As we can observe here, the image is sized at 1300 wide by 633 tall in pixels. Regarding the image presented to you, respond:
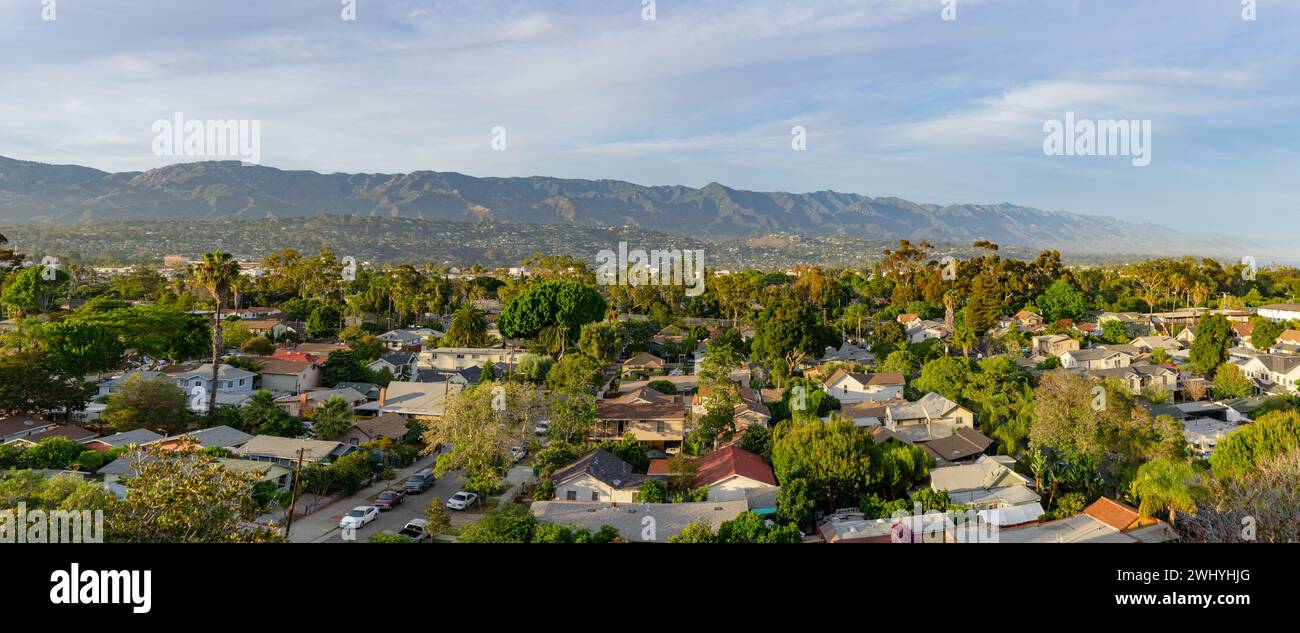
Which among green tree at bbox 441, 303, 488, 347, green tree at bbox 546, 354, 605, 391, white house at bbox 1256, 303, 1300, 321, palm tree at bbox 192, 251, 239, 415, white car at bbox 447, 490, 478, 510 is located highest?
palm tree at bbox 192, 251, 239, 415

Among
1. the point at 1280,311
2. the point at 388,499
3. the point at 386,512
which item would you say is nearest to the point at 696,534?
the point at 386,512

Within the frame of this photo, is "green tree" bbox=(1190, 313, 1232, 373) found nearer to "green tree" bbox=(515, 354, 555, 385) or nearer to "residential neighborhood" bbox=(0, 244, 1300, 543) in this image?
"residential neighborhood" bbox=(0, 244, 1300, 543)

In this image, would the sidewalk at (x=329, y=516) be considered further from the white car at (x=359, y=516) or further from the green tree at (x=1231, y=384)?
the green tree at (x=1231, y=384)

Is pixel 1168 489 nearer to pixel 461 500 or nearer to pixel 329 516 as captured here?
pixel 461 500

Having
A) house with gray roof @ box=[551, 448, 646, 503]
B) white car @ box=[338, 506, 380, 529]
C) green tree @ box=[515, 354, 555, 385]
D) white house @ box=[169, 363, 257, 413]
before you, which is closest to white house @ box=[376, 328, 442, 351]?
white house @ box=[169, 363, 257, 413]

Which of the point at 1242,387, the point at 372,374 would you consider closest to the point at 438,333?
the point at 372,374
